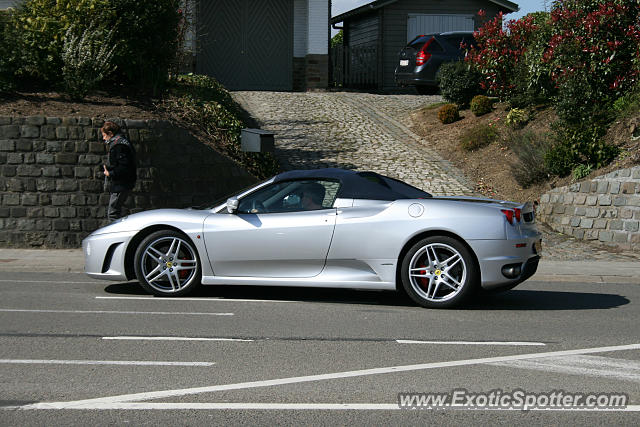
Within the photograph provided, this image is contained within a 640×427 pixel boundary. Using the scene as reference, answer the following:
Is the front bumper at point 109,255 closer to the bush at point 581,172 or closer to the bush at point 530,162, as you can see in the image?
the bush at point 581,172

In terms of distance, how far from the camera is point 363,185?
8.39 meters

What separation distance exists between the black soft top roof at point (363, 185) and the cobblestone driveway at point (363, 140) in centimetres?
460

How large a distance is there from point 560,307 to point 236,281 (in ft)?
11.1

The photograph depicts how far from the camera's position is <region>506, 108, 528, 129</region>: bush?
A: 18391mm

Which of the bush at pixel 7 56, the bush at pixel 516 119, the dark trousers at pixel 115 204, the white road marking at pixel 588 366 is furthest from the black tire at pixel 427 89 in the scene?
the white road marking at pixel 588 366

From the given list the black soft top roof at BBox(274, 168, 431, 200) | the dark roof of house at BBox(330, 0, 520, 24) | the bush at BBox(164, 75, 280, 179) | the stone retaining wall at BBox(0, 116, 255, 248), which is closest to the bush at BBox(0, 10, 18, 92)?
the stone retaining wall at BBox(0, 116, 255, 248)

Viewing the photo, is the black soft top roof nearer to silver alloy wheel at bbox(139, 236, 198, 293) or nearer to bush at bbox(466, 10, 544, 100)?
silver alloy wheel at bbox(139, 236, 198, 293)

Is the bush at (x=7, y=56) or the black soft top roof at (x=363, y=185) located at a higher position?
the bush at (x=7, y=56)

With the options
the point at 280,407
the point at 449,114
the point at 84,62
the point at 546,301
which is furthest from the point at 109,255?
the point at 449,114

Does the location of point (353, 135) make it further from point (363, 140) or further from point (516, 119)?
point (516, 119)

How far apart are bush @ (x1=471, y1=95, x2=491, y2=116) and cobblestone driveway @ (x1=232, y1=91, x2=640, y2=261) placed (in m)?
1.61

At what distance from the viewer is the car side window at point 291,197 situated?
8.39 metres

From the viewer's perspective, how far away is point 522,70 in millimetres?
19156

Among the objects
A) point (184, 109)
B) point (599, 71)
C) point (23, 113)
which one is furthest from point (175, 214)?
point (599, 71)
